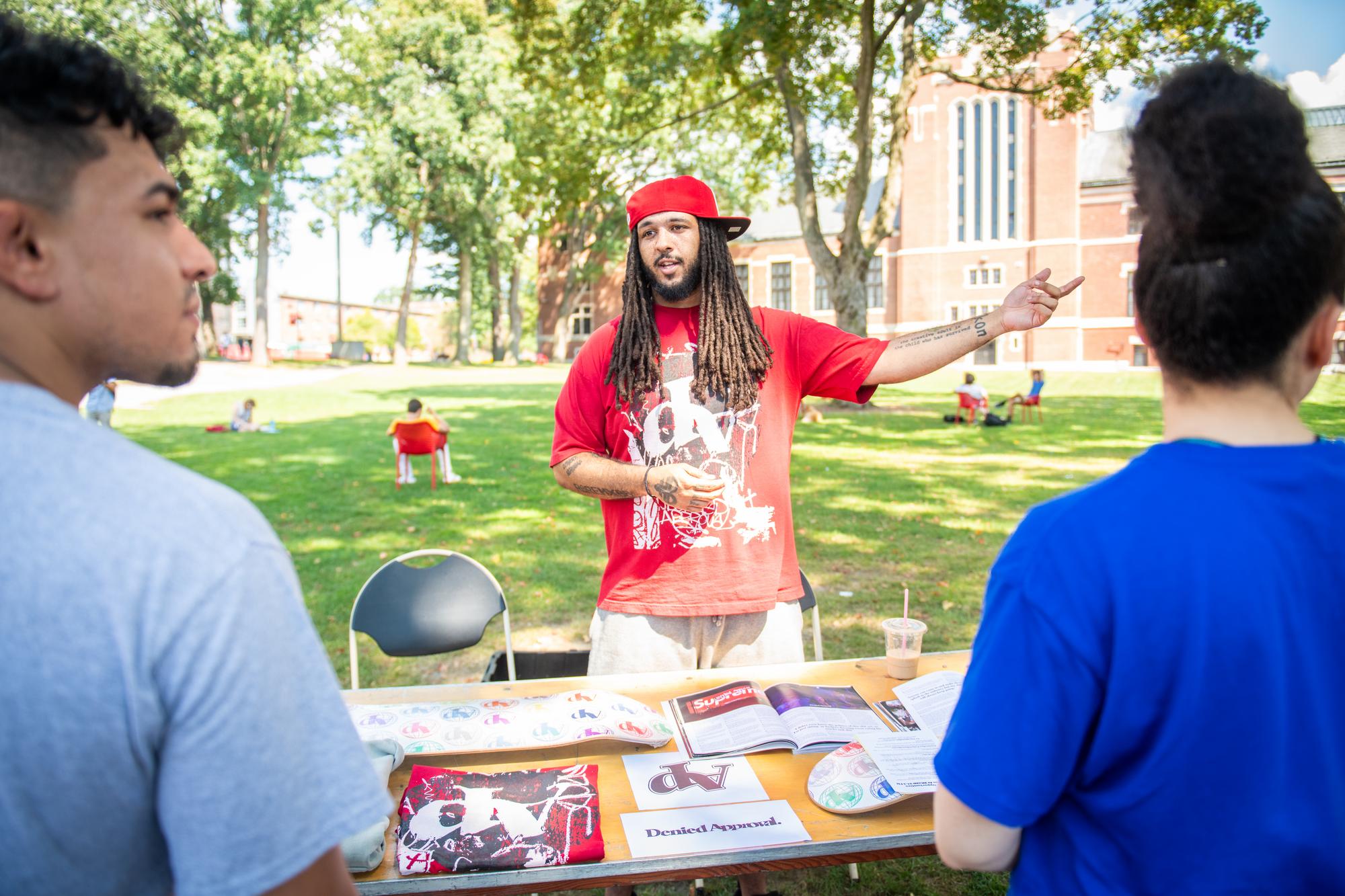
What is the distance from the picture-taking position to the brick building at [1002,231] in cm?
4569

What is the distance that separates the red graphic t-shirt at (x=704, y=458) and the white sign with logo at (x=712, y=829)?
2.94ft

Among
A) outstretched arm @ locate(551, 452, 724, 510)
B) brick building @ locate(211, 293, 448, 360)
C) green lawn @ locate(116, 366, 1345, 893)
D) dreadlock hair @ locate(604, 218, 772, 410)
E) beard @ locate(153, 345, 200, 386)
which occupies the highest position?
brick building @ locate(211, 293, 448, 360)

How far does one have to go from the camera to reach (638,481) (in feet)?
8.74

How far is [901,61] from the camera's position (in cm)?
1655

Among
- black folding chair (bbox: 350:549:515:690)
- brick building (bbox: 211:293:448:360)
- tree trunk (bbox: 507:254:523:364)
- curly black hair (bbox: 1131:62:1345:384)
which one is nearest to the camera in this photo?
curly black hair (bbox: 1131:62:1345:384)

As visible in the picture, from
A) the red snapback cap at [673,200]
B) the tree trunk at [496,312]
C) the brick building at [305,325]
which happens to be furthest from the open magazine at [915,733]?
the brick building at [305,325]

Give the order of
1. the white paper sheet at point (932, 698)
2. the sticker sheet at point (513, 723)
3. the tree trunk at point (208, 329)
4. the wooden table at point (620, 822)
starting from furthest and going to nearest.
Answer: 1. the tree trunk at point (208, 329)
2. the white paper sheet at point (932, 698)
3. the sticker sheet at point (513, 723)
4. the wooden table at point (620, 822)

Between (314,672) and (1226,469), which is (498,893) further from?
(1226,469)

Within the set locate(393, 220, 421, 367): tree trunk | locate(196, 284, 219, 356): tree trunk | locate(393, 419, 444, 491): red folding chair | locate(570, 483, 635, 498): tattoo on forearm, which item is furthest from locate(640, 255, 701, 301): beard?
locate(196, 284, 219, 356): tree trunk

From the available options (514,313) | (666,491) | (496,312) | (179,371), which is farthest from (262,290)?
(179,371)

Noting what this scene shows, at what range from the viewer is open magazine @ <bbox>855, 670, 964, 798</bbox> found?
76.8 inches

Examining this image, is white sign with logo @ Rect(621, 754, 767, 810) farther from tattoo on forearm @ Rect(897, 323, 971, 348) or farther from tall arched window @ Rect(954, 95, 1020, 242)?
tall arched window @ Rect(954, 95, 1020, 242)

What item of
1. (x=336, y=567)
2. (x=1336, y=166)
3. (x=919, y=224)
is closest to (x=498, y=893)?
(x=1336, y=166)

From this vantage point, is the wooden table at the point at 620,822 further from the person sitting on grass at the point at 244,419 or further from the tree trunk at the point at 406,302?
the tree trunk at the point at 406,302
